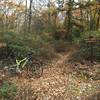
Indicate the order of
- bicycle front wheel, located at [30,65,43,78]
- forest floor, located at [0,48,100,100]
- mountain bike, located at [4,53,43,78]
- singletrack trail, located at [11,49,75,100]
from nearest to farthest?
forest floor, located at [0,48,100,100] → singletrack trail, located at [11,49,75,100] → mountain bike, located at [4,53,43,78] → bicycle front wheel, located at [30,65,43,78]

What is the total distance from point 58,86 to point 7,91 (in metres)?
2.62

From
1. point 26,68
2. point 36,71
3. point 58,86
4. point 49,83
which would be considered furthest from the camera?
point 26,68

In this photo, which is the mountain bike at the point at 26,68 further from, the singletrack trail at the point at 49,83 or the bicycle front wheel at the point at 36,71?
the singletrack trail at the point at 49,83

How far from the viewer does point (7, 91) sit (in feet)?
30.5

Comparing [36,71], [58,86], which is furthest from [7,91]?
[36,71]

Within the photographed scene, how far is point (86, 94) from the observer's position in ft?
32.0

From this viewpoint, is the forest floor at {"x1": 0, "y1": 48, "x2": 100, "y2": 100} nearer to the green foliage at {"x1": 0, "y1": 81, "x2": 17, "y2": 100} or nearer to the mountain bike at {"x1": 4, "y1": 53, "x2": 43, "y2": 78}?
the green foliage at {"x1": 0, "y1": 81, "x2": 17, "y2": 100}

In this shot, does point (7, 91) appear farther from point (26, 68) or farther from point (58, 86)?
point (26, 68)

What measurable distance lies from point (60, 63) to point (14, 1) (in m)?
15.5

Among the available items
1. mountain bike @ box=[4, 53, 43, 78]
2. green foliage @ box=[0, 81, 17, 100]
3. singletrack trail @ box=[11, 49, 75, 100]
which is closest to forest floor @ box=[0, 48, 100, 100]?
singletrack trail @ box=[11, 49, 75, 100]

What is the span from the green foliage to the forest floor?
0.70ft

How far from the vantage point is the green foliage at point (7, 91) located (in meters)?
Result: 9.04

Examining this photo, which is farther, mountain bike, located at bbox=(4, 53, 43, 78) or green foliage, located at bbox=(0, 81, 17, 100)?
mountain bike, located at bbox=(4, 53, 43, 78)

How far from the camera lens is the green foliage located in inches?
356
